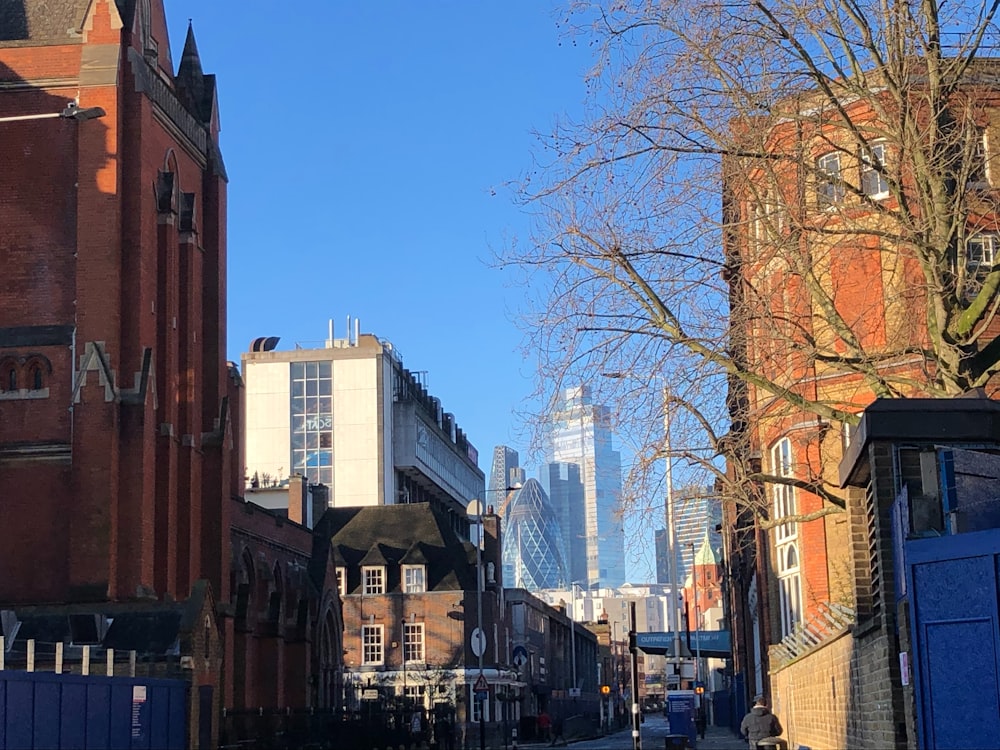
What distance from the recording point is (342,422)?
106 meters

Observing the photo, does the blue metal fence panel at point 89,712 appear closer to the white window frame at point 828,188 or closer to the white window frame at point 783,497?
the white window frame at point 828,188

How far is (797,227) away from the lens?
1439 centimetres

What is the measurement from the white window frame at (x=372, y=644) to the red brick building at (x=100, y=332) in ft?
84.3

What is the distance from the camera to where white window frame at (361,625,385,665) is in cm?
6956

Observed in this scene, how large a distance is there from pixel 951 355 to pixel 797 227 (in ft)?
6.96

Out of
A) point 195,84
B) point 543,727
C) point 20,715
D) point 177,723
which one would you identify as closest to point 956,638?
point 20,715

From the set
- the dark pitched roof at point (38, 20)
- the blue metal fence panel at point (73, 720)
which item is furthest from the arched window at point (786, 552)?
the dark pitched roof at point (38, 20)

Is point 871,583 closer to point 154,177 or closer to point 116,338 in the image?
point 116,338

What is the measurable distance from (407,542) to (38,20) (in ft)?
124

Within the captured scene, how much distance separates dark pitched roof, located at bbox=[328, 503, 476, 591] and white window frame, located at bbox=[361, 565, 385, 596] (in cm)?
38

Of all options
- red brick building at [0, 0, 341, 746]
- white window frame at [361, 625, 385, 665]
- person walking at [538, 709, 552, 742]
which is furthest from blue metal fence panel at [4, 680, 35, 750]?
white window frame at [361, 625, 385, 665]

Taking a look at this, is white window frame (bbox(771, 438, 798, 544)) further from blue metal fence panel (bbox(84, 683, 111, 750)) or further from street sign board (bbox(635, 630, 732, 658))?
street sign board (bbox(635, 630, 732, 658))

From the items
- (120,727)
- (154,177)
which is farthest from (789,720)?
(154,177)

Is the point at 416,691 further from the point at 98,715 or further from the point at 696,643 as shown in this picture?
the point at 98,715
